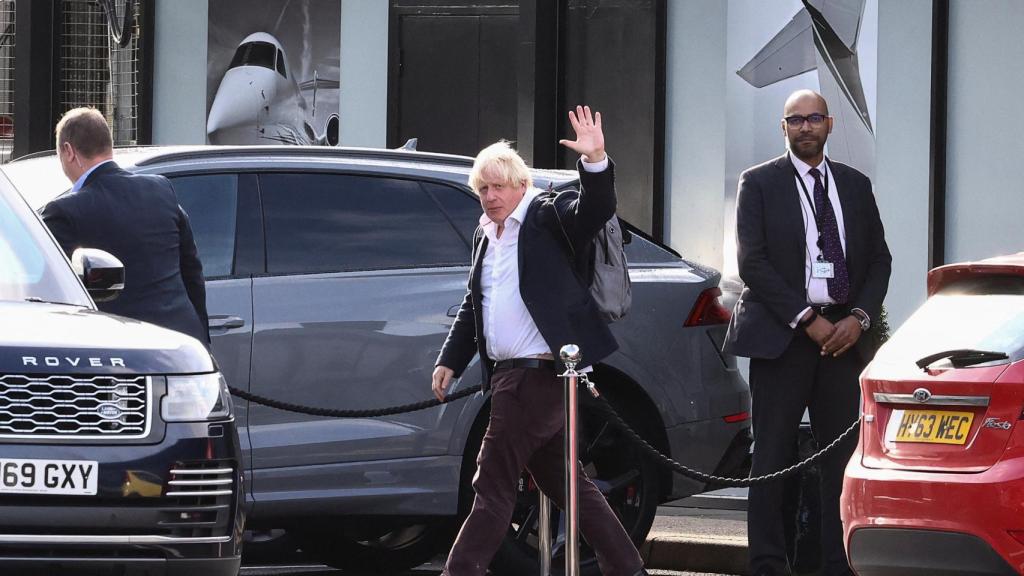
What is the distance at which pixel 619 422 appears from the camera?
25.1 feet

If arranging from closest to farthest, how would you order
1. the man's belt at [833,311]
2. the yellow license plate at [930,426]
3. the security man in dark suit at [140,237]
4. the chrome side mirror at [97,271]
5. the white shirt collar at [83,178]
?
the yellow license plate at [930,426] < the chrome side mirror at [97,271] < the security man in dark suit at [140,237] < the white shirt collar at [83,178] < the man's belt at [833,311]

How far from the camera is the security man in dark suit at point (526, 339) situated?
23.8ft

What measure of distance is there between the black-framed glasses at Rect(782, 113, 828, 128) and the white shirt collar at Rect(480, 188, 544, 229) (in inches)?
53.2

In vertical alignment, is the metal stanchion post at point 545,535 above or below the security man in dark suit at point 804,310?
below

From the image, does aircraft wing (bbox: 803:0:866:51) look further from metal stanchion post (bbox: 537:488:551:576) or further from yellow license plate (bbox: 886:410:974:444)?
yellow license plate (bbox: 886:410:974:444)

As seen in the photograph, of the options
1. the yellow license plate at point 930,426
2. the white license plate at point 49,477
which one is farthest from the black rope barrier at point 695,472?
the white license plate at point 49,477

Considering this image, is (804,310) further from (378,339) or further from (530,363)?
(378,339)

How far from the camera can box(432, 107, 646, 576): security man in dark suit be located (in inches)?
285

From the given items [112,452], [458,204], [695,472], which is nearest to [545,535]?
[695,472]

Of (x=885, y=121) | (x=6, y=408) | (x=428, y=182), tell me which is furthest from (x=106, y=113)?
(x=6, y=408)

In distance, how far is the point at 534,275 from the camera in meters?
7.28

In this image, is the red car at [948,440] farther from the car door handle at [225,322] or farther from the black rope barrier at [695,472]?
the car door handle at [225,322]

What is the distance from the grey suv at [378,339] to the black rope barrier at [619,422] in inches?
4.1

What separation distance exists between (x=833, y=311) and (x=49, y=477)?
393 cm
